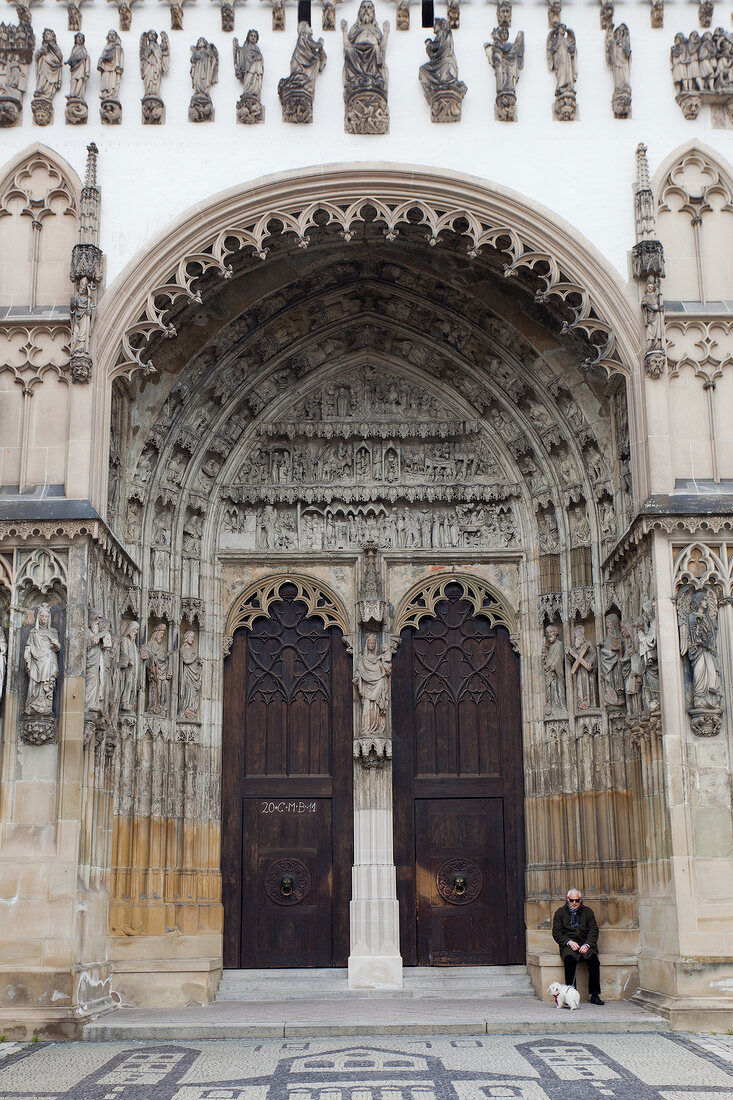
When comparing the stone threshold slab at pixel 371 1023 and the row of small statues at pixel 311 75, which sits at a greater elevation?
the row of small statues at pixel 311 75

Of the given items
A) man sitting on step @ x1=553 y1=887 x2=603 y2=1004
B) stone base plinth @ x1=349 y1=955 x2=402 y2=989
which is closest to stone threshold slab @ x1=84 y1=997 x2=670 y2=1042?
man sitting on step @ x1=553 y1=887 x2=603 y2=1004

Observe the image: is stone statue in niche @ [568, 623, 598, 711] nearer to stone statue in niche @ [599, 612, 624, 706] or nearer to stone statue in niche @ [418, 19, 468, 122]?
stone statue in niche @ [599, 612, 624, 706]

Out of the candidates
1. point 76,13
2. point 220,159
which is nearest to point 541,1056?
point 220,159

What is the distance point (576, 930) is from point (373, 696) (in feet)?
12.2

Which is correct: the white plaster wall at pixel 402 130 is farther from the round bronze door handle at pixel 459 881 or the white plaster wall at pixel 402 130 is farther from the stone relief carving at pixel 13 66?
the round bronze door handle at pixel 459 881

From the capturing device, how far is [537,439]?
15570 mm

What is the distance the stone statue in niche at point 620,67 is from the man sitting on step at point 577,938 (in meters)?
8.98

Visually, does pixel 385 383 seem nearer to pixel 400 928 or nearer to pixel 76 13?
pixel 76 13

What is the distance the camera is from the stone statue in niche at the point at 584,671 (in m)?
14.5

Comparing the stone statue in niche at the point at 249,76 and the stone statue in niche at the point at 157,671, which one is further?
the stone statue in niche at the point at 157,671

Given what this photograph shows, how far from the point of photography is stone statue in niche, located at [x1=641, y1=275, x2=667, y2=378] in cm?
1319

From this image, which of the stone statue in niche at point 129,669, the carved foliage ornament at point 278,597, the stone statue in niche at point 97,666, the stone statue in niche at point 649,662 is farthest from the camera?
the carved foliage ornament at point 278,597

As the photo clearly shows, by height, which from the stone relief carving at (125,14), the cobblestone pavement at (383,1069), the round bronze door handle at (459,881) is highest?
the stone relief carving at (125,14)

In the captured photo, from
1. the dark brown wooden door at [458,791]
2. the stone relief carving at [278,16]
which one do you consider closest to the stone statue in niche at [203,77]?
the stone relief carving at [278,16]
